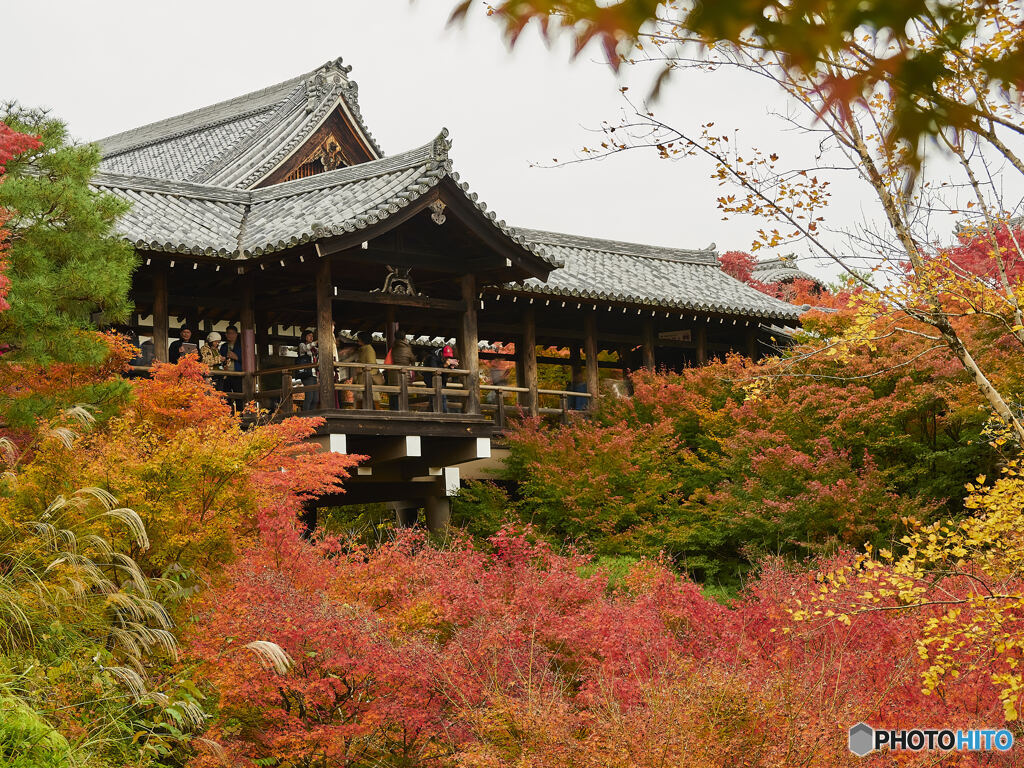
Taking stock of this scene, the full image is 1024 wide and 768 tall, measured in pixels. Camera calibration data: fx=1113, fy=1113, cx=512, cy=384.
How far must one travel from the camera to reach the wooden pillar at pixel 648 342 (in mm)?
19359

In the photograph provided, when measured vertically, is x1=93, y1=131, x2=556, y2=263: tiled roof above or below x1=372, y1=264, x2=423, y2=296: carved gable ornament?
above

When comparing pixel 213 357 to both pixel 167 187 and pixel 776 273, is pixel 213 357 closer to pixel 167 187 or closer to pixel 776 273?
pixel 167 187

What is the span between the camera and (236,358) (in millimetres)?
14742

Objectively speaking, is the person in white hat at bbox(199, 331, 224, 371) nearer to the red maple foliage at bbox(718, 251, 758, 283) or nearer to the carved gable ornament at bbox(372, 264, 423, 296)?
the carved gable ornament at bbox(372, 264, 423, 296)

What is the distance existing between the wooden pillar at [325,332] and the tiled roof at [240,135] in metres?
9.89

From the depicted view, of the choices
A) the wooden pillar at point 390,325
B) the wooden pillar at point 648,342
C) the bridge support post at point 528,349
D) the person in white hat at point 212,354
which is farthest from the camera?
the wooden pillar at point 648,342

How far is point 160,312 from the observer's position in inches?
552

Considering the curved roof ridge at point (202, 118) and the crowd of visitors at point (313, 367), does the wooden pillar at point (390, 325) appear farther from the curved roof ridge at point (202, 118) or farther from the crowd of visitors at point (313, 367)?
the curved roof ridge at point (202, 118)

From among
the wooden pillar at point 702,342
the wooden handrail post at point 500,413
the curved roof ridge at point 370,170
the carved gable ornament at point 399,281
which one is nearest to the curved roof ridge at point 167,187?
the curved roof ridge at point 370,170

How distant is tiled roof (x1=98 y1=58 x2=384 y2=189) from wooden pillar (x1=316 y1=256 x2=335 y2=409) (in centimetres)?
989

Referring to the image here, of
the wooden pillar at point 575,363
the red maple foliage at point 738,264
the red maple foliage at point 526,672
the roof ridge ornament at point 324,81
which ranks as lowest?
the red maple foliage at point 526,672

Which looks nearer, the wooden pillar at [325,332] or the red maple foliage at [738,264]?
the wooden pillar at [325,332]

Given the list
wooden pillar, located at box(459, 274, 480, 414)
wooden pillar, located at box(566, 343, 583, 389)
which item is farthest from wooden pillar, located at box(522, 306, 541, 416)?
wooden pillar, located at box(459, 274, 480, 414)

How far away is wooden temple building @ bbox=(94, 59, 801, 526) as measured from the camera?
14.1 metres
